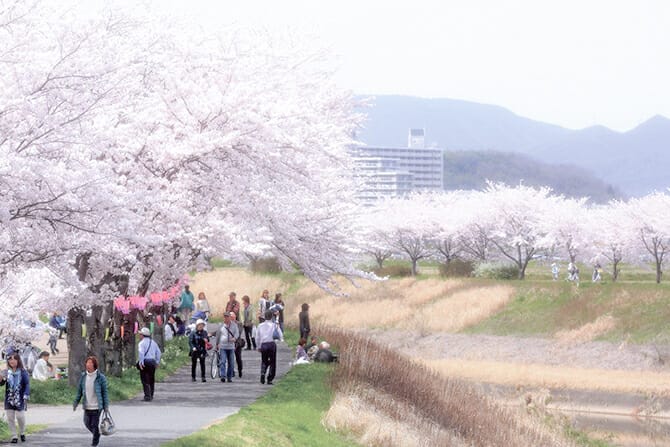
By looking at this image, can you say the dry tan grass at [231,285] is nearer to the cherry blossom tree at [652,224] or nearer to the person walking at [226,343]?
the cherry blossom tree at [652,224]

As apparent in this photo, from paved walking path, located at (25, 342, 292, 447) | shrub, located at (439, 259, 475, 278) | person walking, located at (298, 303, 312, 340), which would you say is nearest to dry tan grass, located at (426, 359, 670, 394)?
person walking, located at (298, 303, 312, 340)

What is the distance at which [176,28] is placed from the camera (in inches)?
1254

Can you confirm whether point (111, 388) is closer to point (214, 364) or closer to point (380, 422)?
point (214, 364)

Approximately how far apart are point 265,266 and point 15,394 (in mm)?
63220

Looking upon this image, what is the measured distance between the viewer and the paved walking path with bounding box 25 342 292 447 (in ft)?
68.0

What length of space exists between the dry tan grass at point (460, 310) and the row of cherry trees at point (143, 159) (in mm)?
25807

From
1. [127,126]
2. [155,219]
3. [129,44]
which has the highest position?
[129,44]

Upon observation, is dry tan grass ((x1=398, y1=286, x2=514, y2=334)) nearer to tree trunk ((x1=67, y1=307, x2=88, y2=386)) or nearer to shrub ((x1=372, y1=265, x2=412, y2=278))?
shrub ((x1=372, y1=265, x2=412, y2=278))

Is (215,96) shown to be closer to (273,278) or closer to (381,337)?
(381,337)

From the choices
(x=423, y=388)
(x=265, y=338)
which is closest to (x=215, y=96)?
(x=265, y=338)

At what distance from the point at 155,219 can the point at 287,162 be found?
382 centimetres

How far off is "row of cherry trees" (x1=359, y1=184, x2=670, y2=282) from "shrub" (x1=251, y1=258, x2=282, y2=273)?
796cm

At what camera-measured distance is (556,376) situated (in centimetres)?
5203

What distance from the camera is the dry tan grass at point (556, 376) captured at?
162ft
